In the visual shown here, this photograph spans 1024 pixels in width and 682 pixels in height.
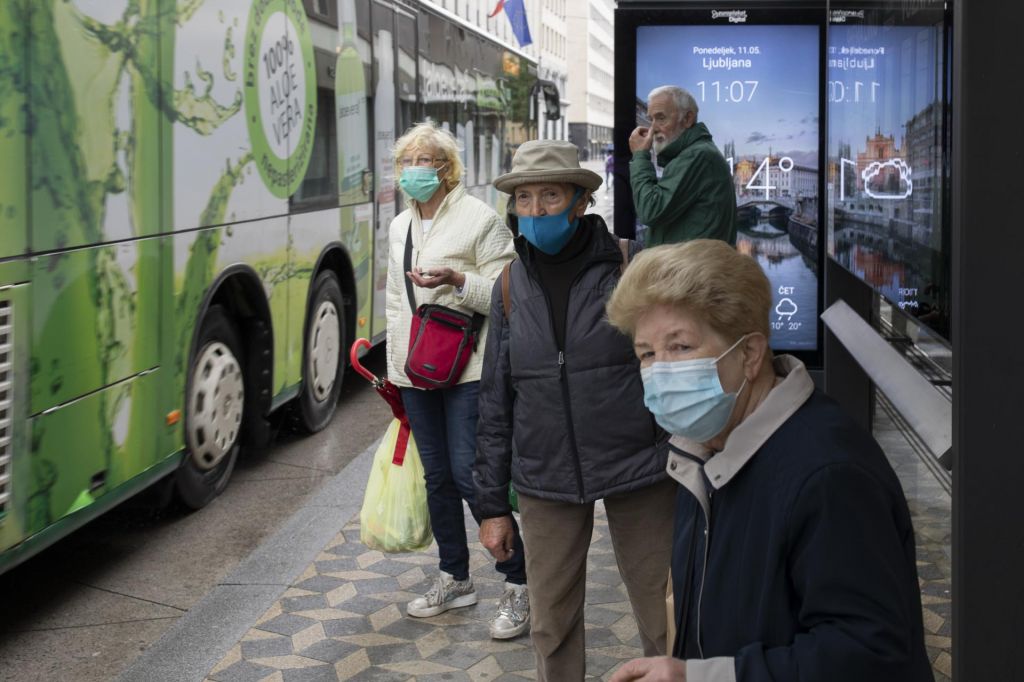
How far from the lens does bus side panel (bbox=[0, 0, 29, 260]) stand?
499 centimetres

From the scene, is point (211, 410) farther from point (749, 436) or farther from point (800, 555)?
point (800, 555)

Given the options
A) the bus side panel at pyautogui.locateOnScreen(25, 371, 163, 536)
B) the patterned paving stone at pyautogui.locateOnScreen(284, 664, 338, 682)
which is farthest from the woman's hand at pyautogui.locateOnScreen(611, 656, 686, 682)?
the bus side panel at pyautogui.locateOnScreen(25, 371, 163, 536)

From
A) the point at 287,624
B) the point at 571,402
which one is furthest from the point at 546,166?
the point at 287,624

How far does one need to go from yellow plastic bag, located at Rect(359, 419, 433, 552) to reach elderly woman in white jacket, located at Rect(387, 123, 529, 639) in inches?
3.3

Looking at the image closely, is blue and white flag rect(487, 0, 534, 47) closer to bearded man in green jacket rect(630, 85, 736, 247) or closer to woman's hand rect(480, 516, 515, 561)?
bearded man in green jacket rect(630, 85, 736, 247)

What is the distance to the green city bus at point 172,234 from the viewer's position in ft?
17.1

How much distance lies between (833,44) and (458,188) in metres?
1.50

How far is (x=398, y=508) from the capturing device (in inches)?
221

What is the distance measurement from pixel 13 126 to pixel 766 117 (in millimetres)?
4123

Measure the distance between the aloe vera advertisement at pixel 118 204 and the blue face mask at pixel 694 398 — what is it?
3.34 m

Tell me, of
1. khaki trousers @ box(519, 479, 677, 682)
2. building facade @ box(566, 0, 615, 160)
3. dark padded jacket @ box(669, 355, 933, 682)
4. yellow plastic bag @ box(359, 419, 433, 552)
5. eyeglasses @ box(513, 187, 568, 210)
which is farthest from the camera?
building facade @ box(566, 0, 615, 160)

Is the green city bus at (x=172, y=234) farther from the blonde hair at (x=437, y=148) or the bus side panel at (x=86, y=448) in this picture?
the blonde hair at (x=437, y=148)

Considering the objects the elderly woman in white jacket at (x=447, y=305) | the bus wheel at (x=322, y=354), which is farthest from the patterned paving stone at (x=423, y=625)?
the bus wheel at (x=322, y=354)

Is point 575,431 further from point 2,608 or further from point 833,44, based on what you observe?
point 2,608
